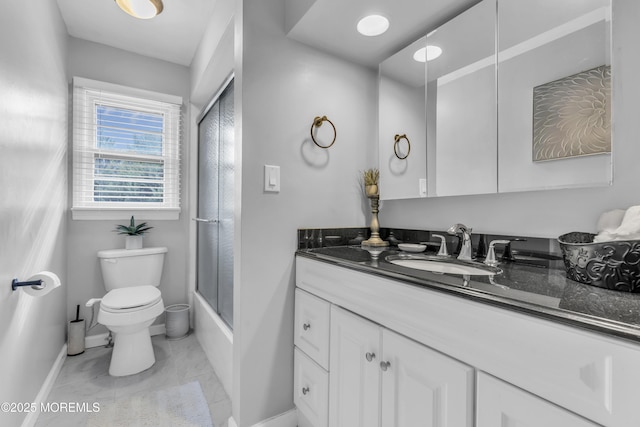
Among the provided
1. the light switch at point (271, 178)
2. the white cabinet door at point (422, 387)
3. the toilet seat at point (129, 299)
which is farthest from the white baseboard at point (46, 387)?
the white cabinet door at point (422, 387)

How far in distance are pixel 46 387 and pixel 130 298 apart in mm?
601

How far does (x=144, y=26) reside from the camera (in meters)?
2.16

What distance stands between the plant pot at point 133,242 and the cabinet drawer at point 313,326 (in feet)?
5.65

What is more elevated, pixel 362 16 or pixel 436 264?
pixel 362 16

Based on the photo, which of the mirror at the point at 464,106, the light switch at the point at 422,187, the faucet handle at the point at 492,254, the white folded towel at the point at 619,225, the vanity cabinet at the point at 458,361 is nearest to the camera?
the vanity cabinet at the point at 458,361

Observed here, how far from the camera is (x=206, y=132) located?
2500 millimetres

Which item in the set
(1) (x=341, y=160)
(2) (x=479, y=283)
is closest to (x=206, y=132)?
(1) (x=341, y=160)

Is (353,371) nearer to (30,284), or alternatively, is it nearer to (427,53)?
→ (30,284)

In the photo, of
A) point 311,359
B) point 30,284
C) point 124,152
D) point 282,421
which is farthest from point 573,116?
point 124,152

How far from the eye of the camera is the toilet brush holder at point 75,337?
7.17ft

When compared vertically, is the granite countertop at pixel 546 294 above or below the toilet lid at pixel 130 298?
above

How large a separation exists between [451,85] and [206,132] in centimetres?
196

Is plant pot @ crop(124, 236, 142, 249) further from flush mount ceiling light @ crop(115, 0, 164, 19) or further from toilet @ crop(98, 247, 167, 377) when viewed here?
Answer: flush mount ceiling light @ crop(115, 0, 164, 19)

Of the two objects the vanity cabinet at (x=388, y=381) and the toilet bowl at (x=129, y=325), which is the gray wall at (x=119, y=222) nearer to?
the toilet bowl at (x=129, y=325)
